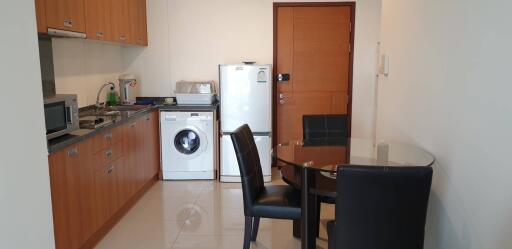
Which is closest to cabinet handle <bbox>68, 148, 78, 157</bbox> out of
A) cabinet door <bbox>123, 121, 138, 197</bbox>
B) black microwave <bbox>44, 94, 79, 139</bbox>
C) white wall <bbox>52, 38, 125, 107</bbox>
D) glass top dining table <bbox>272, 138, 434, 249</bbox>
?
black microwave <bbox>44, 94, 79, 139</bbox>

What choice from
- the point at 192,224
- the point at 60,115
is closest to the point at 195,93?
the point at 192,224

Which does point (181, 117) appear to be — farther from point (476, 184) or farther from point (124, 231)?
point (476, 184)

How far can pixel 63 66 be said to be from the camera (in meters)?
3.53

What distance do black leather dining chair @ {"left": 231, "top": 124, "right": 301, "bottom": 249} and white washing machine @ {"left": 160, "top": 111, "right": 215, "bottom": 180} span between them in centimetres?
176

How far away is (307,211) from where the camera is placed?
7.96 ft

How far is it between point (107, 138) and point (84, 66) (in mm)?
1119

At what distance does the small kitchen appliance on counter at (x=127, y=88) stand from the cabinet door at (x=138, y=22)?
0.43 m

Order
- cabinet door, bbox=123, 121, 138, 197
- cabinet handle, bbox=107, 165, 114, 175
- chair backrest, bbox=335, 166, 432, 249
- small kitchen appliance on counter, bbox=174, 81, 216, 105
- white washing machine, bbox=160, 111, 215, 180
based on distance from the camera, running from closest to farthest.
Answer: chair backrest, bbox=335, 166, 432, 249, cabinet handle, bbox=107, 165, 114, 175, cabinet door, bbox=123, 121, 138, 197, white washing machine, bbox=160, 111, 215, 180, small kitchen appliance on counter, bbox=174, 81, 216, 105

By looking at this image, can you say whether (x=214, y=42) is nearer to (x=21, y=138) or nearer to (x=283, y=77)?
(x=283, y=77)

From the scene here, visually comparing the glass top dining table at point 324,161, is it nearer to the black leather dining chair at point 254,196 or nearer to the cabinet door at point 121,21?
the black leather dining chair at point 254,196

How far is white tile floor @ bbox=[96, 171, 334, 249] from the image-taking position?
3082 millimetres

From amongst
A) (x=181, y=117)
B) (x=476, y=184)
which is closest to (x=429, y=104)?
(x=476, y=184)

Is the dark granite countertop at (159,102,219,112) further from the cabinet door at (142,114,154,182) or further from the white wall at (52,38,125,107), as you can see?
the white wall at (52,38,125,107)

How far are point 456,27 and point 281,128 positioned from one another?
3174mm
